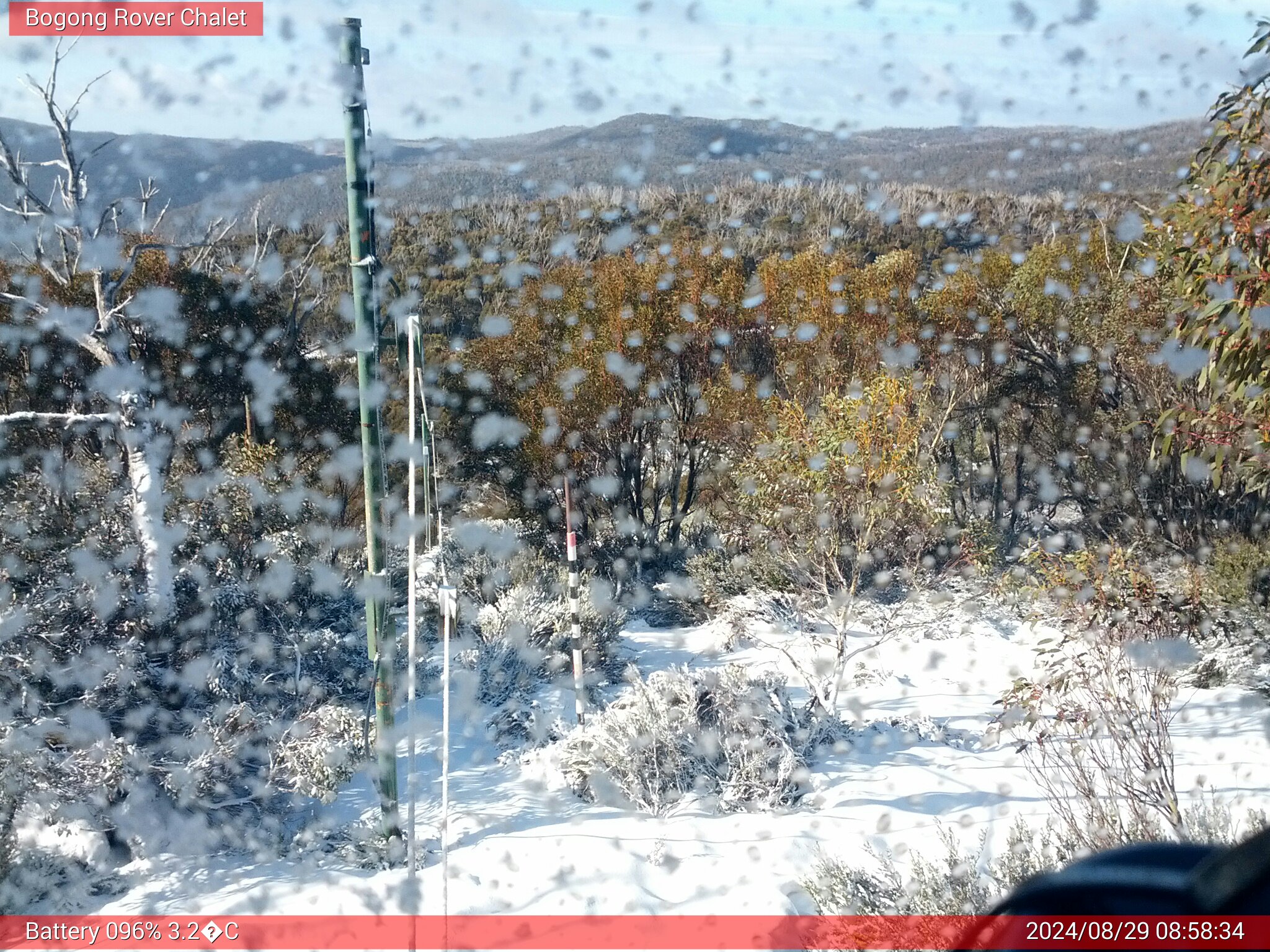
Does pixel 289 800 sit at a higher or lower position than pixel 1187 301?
lower

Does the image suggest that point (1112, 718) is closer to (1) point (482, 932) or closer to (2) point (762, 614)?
(1) point (482, 932)

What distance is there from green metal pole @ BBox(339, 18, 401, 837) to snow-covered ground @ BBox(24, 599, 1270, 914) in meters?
0.73

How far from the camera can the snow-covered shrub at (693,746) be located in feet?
19.8

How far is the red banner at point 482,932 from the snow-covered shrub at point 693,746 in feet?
5.16

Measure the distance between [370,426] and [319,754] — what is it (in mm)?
2561

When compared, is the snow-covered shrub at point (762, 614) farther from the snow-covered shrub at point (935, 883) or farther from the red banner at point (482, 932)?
the red banner at point (482, 932)

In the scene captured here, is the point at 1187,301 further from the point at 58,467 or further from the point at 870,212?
the point at 870,212

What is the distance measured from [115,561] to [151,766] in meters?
2.72

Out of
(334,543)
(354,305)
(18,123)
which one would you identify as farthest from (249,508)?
(18,123)

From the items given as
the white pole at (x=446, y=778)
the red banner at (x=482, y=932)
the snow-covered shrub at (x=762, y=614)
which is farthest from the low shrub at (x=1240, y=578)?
the white pole at (x=446, y=778)

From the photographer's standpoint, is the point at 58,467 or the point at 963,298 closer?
the point at 58,467

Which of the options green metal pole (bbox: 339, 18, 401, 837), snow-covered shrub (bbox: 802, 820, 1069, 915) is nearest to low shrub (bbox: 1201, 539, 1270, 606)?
snow-covered shrub (bbox: 802, 820, 1069, 915)

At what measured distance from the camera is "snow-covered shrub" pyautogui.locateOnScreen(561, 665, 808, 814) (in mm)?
6043

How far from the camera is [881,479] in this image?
8.24 meters
